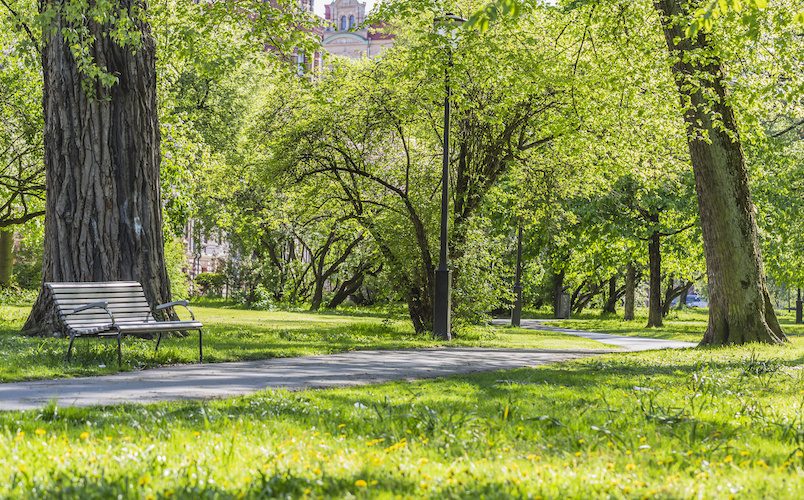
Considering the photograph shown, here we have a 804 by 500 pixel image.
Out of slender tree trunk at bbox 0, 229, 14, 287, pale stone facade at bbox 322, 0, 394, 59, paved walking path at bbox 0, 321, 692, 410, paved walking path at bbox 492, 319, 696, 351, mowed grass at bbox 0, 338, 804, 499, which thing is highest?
pale stone facade at bbox 322, 0, 394, 59

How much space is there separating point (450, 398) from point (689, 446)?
2.99 metres

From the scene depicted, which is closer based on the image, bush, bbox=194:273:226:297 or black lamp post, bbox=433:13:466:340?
black lamp post, bbox=433:13:466:340

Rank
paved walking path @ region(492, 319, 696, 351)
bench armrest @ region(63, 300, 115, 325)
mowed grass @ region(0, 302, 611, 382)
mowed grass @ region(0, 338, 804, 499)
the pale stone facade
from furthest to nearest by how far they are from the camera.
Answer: the pale stone facade, paved walking path @ region(492, 319, 696, 351), bench armrest @ region(63, 300, 115, 325), mowed grass @ region(0, 302, 611, 382), mowed grass @ region(0, 338, 804, 499)

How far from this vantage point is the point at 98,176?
1370 centimetres

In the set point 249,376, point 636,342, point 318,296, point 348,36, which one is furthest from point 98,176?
point 348,36

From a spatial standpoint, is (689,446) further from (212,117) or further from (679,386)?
(212,117)

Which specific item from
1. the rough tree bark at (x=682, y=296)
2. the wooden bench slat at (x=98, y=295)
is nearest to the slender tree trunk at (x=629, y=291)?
the rough tree bark at (x=682, y=296)

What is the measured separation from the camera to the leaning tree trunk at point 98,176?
13.6 meters

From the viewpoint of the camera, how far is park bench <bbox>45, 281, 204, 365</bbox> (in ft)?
35.0

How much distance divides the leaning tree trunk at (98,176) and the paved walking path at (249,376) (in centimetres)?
306

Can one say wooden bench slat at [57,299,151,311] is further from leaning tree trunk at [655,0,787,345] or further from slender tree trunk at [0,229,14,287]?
slender tree trunk at [0,229,14,287]

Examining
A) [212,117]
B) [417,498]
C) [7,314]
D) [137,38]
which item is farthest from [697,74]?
[212,117]

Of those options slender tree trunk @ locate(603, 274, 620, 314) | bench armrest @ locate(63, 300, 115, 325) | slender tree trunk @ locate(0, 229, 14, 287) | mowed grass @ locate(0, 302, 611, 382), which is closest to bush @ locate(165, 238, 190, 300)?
slender tree trunk @ locate(0, 229, 14, 287)

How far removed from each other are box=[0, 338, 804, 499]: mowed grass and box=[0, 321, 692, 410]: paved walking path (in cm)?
90
